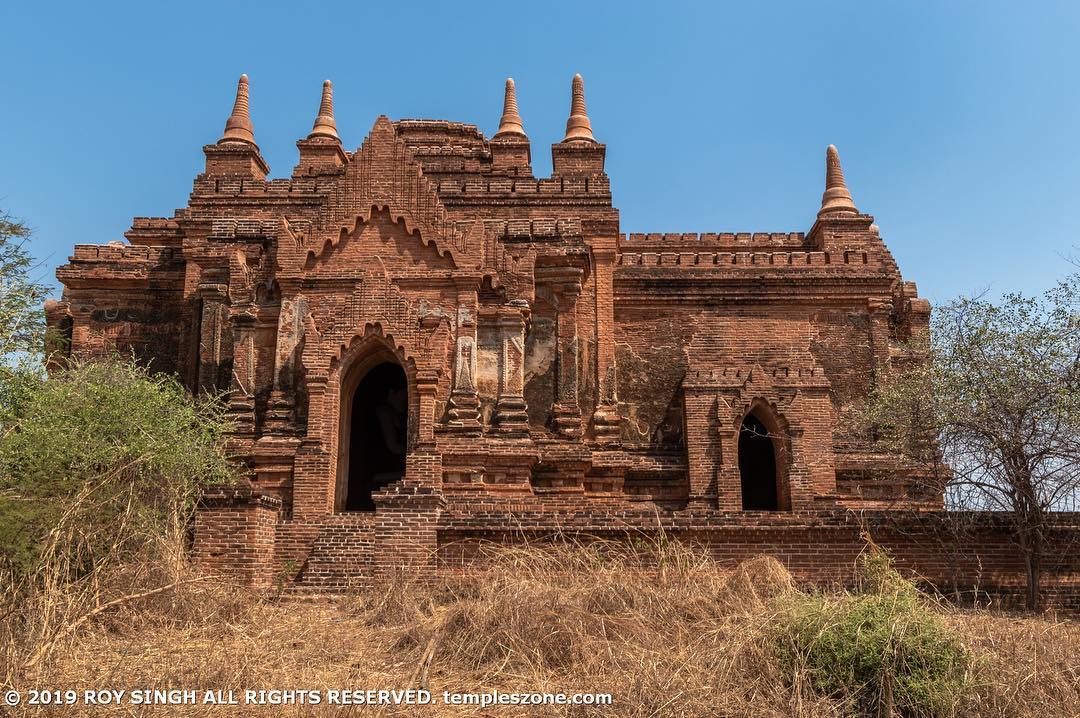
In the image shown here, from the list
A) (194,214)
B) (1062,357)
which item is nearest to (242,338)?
(194,214)

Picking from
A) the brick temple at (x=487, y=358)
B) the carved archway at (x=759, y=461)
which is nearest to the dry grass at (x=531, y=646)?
the brick temple at (x=487, y=358)

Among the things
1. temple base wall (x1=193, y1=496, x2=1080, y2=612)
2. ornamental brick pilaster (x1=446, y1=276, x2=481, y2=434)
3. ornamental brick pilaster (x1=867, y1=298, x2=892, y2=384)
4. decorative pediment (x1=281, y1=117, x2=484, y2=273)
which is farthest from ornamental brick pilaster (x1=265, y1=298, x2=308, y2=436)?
ornamental brick pilaster (x1=867, y1=298, x2=892, y2=384)

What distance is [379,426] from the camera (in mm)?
19344

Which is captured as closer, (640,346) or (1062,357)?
(1062,357)

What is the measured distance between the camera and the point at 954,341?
45.3 ft

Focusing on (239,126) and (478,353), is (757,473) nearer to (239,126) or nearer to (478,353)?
(478,353)

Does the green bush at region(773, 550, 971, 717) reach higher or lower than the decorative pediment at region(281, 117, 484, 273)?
lower

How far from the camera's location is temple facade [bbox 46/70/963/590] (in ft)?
42.9

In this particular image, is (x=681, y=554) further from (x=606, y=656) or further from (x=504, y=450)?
(x=504, y=450)

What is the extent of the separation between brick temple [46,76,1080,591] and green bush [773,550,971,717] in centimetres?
392

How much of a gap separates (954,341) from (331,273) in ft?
30.4

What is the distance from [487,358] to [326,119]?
35.9 ft

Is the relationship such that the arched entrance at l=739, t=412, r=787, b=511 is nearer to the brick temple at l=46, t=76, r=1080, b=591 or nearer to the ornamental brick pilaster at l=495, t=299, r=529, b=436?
the brick temple at l=46, t=76, r=1080, b=591

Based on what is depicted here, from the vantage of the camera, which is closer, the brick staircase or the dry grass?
the dry grass
